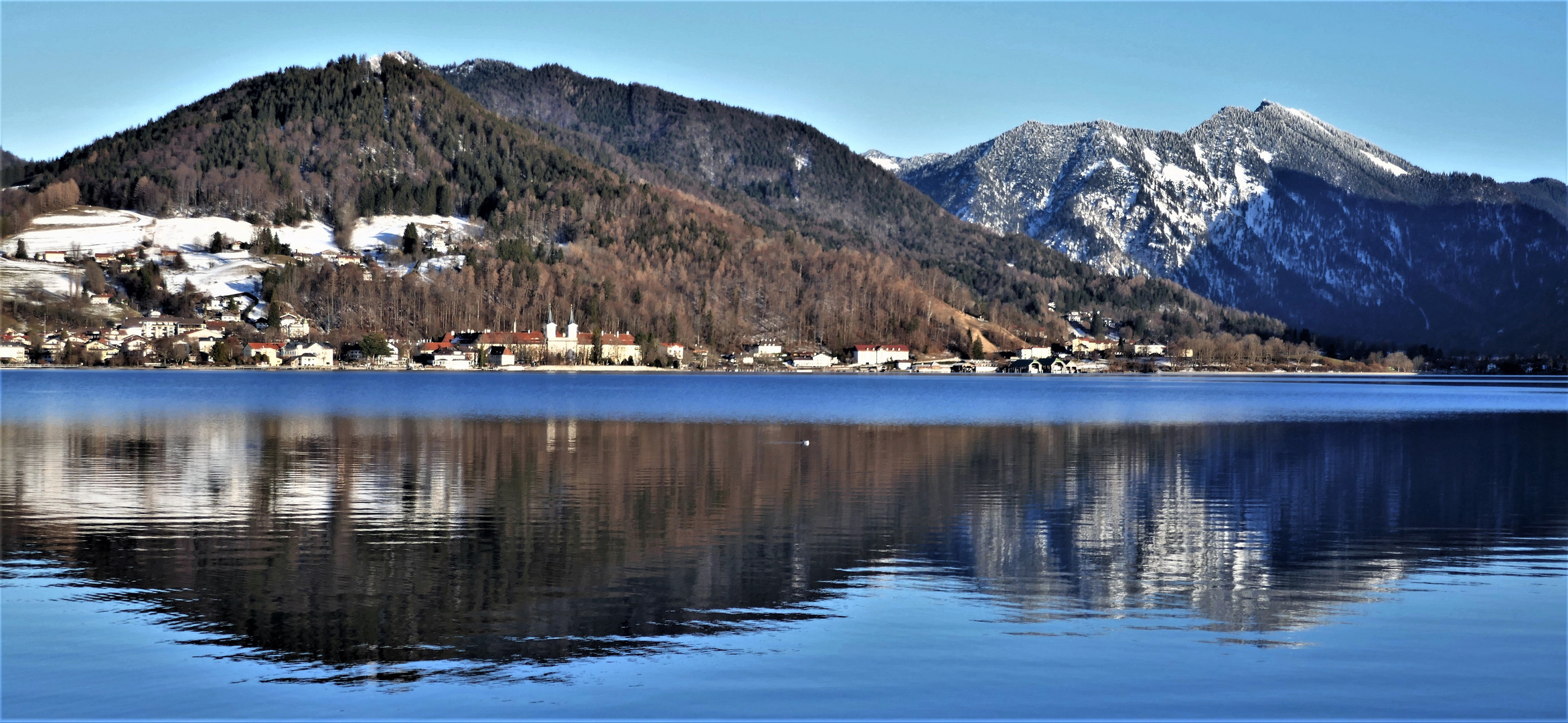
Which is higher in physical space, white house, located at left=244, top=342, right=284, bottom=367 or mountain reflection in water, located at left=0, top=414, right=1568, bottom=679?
white house, located at left=244, top=342, right=284, bottom=367

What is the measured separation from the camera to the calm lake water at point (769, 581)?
575 inches

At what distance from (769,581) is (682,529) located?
5.55 m

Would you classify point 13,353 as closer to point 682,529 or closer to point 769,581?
point 682,529

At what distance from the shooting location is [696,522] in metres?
27.1

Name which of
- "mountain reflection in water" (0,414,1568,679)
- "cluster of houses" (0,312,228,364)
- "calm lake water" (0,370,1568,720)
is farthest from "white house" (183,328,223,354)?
"calm lake water" (0,370,1568,720)

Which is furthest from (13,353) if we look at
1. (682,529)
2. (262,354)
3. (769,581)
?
(769,581)

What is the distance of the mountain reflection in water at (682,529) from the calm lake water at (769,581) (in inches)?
4.9

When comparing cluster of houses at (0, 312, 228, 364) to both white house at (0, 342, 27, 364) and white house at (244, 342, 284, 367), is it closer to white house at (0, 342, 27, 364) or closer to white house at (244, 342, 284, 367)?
white house at (0, 342, 27, 364)

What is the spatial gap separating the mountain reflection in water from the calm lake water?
13 centimetres

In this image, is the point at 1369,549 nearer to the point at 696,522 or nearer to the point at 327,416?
the point at 696,522

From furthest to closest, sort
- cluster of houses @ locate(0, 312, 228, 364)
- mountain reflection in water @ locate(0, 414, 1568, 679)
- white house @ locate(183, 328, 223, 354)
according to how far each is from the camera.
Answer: white house @ locate(183, 328, 223, 354) < cluster of houses @ locate(0, 312, 228, 364) < mountain reflection in water @ locate(0, 414, 1568, 679)

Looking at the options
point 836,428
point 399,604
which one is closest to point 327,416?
point 836,428

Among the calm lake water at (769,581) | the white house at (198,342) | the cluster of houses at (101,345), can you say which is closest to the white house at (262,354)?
the white house at (198,342)

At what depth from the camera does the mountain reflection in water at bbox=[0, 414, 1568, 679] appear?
18.4 metres
